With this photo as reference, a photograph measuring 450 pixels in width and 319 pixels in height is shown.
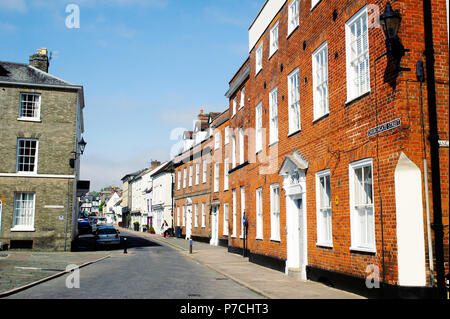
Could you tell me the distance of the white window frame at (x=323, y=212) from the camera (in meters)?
12.7

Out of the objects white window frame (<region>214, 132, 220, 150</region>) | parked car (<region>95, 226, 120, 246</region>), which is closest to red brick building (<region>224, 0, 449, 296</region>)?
parked car (<region>95, 226, 120, 246</region>)

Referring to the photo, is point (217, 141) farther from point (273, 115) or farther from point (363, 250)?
point (363, 250)

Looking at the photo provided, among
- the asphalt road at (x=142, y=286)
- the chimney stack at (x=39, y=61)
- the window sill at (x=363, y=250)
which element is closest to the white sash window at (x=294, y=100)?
the window sill at (x=363, y=250)

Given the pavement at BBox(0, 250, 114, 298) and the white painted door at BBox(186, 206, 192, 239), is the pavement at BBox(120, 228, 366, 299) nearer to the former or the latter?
the pavement at BBox(0, 250, 114, 298)

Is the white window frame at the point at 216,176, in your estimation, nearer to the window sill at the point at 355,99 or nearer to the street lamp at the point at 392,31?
the window sill at the point at 355,99

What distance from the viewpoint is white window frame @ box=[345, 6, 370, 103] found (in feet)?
34.9

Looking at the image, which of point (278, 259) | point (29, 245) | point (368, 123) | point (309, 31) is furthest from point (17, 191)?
point (368, 123)

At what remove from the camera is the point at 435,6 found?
9508 millimetres

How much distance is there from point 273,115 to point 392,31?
30.6ft

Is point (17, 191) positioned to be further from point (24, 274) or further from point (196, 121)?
point (196, 121)

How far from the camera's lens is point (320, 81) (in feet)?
44.0

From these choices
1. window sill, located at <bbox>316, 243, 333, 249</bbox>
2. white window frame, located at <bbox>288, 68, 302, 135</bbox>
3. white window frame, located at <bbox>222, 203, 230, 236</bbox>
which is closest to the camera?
window sill, located at <bbox>316, 243, 333, 249</bbox>

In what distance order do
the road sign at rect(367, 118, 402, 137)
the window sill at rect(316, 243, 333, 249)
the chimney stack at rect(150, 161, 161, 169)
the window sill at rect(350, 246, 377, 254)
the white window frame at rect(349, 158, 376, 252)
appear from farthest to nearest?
the chimney stack at rect(150, 161, 161, 169), the window sill at rect(316, 243, 333, 249), the white window frame at rect(349, 158, 376, 252), the window sill at rect(350, 246, 377, 254), the road sign at rect(367, 118, 402, 137)

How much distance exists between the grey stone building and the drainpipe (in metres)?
21.0
